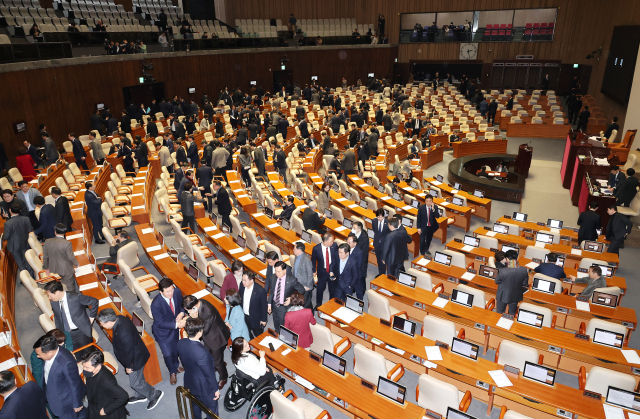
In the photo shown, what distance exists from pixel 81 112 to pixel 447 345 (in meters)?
16.2

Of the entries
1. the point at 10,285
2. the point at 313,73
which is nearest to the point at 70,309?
the point at 10,285

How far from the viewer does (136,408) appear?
557 cm

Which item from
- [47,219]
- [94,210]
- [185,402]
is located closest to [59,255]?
[47,219]

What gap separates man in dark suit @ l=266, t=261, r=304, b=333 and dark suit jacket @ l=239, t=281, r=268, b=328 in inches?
12.0

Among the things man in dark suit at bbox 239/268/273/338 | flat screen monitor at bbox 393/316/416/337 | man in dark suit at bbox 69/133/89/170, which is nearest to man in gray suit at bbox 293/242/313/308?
man in dark suit at bbox 239/268/273/338

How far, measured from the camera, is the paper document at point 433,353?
557 centimetres

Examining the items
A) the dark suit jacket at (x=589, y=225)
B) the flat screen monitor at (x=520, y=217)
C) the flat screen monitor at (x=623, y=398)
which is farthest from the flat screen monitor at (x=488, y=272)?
the flat screen monitor at (x=520, y=217)

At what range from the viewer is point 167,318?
557 centimetres

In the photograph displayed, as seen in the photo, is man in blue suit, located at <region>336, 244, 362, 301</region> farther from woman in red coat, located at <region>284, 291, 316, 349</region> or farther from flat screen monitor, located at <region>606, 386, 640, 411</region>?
flat screen monitor, located at <region>606, 386, 640, 411</region>

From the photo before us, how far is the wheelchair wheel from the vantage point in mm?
4621

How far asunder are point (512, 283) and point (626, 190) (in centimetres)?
689

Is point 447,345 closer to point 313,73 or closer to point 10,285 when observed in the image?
point 10,285

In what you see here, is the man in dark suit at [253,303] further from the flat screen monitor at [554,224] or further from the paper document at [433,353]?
the flat screen monitor at [554,224]

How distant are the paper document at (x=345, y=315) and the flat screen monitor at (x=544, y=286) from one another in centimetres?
327
